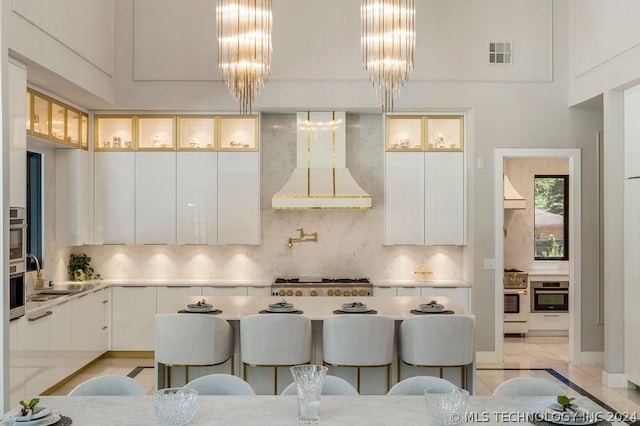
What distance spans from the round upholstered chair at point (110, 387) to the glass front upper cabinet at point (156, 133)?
4.34 metres

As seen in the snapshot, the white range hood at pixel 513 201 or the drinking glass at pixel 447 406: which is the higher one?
the white range hood at pixel 513 201

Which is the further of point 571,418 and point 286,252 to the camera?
point 286,252

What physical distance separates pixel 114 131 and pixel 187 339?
3.66 meters

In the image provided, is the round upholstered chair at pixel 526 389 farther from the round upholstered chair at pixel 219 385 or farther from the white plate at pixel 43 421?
the white plate at pixel 43 421

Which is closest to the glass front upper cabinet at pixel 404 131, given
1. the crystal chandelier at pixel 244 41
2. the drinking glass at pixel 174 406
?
the crystal chandelier at pixel 244 41

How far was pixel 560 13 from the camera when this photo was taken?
6680 millimetres

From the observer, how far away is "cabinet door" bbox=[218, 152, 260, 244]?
22.4 ft

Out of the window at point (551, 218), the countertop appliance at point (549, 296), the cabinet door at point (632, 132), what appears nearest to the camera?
the cabinet door at point (632, 132)

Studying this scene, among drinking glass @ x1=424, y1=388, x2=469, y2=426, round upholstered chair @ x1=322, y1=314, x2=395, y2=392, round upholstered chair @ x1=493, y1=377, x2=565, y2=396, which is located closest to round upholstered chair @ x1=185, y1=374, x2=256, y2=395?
drinking glass @ x1=424, y1=388, x2=469, y2=426

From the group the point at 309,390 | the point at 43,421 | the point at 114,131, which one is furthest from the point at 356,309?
the point at 114,131

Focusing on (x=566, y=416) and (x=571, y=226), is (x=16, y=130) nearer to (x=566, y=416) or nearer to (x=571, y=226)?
(x=566, y=416)

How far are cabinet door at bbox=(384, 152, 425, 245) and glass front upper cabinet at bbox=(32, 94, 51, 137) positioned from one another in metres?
3.51

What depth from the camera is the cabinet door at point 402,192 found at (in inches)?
269

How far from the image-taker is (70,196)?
6.70 meters
